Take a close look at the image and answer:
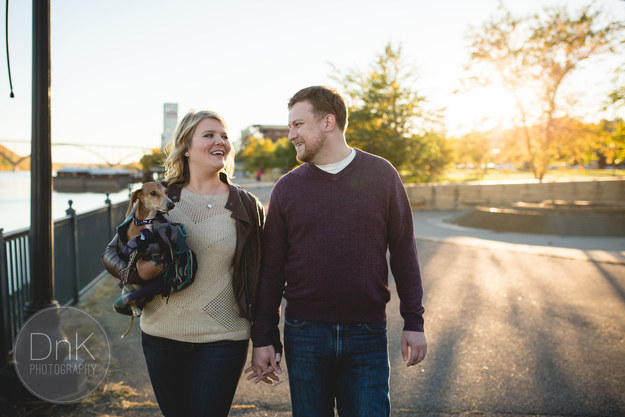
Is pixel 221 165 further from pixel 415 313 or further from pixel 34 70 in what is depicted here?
pixel 34 70

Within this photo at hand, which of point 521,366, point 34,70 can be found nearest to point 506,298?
point 521,366

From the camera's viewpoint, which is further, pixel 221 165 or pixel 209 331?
pixel 221 165

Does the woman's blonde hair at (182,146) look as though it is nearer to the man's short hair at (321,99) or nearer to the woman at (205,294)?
the woman at (205,294)

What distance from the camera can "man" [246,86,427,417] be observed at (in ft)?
Result: 7.22

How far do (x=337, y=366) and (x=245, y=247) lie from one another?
766mm

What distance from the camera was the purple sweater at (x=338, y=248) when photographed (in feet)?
7.27

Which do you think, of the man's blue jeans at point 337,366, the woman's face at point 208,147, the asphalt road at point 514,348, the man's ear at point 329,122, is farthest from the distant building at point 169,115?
the man's blue jeans at point 337,366

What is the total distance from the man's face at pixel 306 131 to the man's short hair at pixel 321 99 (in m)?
0.02

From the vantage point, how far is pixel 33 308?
3.54m

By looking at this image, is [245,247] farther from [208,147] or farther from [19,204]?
[19,204]

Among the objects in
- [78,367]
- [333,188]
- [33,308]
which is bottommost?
[78,367]

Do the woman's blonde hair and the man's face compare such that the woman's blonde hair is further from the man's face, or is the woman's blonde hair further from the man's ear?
the man's ear

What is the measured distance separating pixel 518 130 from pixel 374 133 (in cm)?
1123

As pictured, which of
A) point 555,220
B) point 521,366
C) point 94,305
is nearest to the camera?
point 521,366
